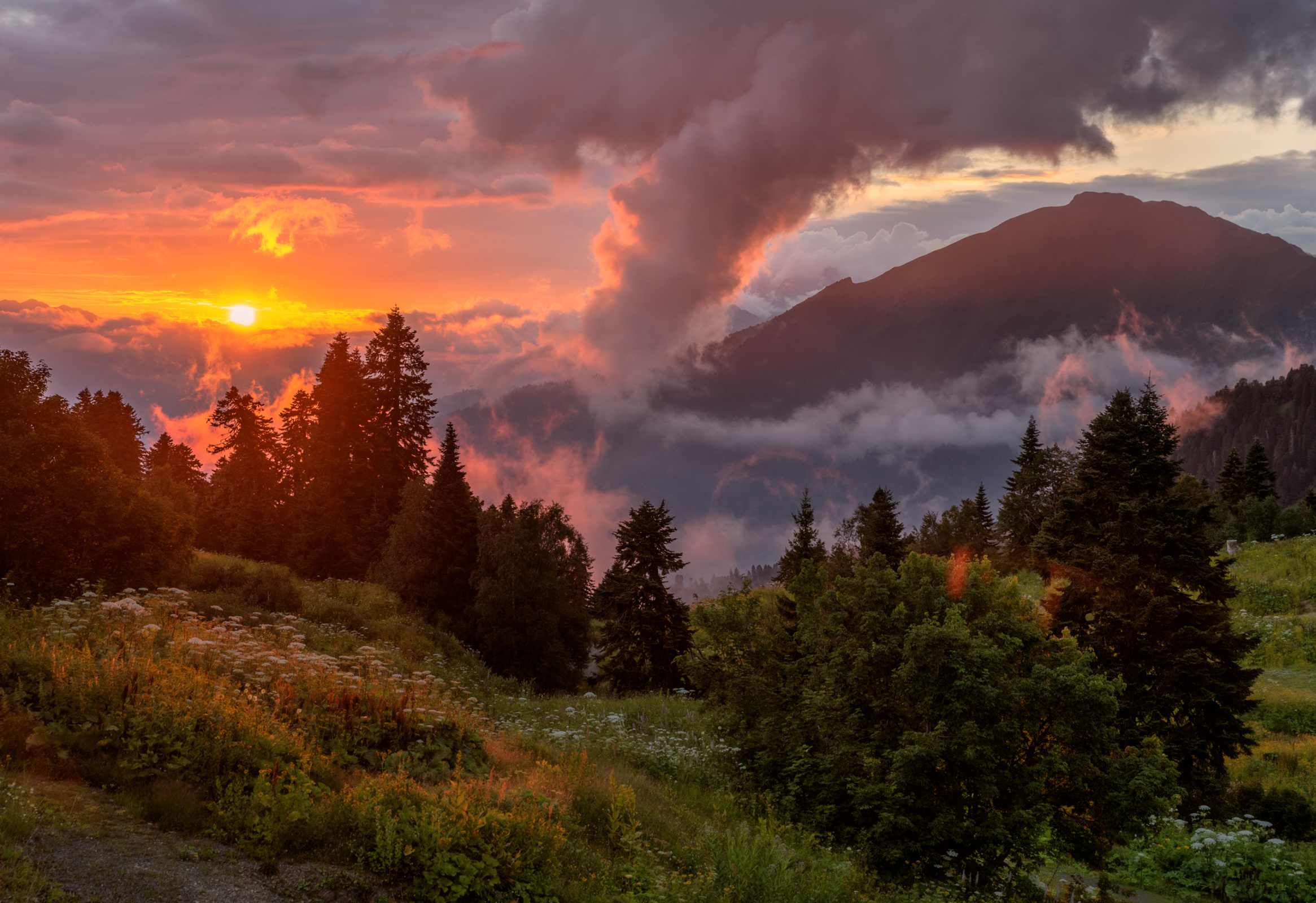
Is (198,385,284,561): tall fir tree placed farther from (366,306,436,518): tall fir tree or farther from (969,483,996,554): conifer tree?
(969,483,996,554): conifer tree

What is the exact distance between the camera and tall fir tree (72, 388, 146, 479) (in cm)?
5600

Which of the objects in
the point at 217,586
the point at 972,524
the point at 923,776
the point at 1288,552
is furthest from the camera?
the point at 972,524

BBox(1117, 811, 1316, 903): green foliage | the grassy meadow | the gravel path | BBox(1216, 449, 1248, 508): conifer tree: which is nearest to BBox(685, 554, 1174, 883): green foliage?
the grassy meadow

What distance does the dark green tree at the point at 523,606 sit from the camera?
34.0 m

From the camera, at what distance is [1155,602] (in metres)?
20.2

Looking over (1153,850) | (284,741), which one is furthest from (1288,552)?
(284,741)

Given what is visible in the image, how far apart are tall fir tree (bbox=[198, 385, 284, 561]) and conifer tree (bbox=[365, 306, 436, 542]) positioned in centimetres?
826

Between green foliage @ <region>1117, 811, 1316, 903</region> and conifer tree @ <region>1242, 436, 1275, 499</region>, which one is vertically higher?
conifer tree @ <region>1242, 436, 1275, 499</region>

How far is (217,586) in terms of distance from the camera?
23.2 metres

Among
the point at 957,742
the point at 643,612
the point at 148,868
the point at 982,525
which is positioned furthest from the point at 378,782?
the point at 982,525

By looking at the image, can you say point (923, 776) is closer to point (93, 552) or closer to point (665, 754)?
point (665, 754)

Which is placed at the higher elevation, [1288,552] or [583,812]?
[1288,552]

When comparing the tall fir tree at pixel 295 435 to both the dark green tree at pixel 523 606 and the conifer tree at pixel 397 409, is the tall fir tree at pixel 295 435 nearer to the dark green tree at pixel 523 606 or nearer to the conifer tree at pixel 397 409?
the conifer tree at pixel 397 409

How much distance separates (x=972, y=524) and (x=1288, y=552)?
27816 mm
